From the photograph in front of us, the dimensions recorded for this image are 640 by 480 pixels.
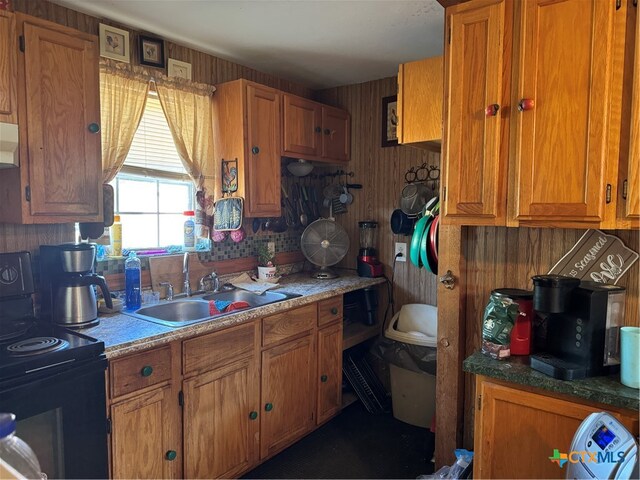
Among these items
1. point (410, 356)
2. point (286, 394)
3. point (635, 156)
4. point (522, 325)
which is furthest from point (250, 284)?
point (635, 156)

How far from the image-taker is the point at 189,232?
2682 millimetres

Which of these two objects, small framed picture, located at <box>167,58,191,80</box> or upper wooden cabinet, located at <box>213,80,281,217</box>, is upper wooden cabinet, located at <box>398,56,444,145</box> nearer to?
upper wooden cabinet, located at <box>213,80,281,217</box>

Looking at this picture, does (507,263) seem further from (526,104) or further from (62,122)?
(62,122)

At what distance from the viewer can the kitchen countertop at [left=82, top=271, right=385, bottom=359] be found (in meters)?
1.72

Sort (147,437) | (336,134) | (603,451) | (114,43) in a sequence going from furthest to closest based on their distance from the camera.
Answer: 1. (336,134)
2. (114,43)
3. (147,437)
4. (603,451)

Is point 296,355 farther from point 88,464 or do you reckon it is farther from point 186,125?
point 186,125

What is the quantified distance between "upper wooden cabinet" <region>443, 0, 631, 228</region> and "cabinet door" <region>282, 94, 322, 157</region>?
1299 mm

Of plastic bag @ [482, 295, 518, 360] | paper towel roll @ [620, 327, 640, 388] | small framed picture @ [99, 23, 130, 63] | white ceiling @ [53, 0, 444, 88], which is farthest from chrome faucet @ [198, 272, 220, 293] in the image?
paper towel roll @ [620, 327, 640, 388]

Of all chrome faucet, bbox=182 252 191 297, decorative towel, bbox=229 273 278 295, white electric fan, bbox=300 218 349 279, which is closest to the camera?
chrome faucet, bbox=182 252 191 297

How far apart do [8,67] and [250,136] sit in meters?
1.26

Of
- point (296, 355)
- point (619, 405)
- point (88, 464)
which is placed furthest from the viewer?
point (296, 355)

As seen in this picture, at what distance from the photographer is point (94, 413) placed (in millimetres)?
1606

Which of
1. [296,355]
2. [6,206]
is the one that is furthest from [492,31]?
[6,206]

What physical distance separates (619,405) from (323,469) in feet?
5.01
